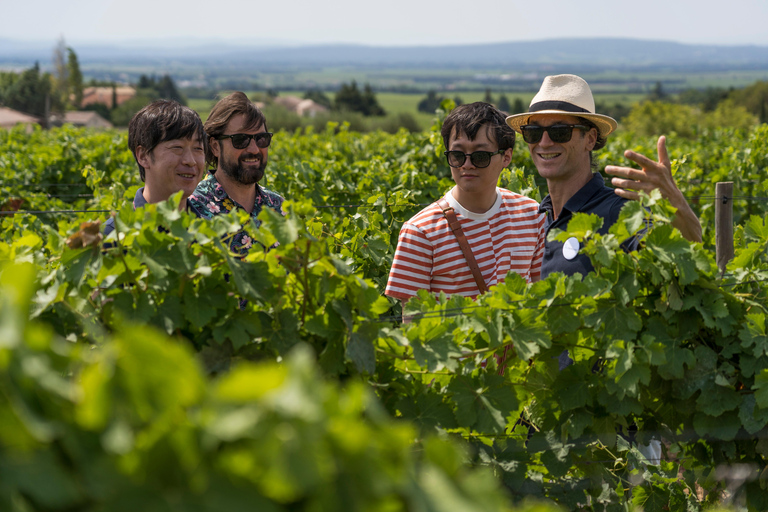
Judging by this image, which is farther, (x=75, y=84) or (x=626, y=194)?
(x=75, y=84)

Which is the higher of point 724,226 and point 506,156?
point 506,156

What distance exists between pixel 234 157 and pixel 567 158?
166cm

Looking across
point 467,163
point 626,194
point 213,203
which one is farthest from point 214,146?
point 626,194

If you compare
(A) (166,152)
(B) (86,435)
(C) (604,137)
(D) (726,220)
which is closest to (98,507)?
(B) (86,435)

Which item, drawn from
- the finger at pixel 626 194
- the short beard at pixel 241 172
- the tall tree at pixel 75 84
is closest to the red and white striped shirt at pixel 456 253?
the finger at pixel 626 194

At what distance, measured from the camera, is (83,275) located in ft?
5.97

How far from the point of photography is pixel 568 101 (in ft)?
10.9

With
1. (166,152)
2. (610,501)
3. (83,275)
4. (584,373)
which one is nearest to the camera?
(83,275)

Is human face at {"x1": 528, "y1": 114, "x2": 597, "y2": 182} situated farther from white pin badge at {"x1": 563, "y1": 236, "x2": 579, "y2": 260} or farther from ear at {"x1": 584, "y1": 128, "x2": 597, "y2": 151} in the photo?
white pin badge at {"x1": 563, "y1": 236, "x2": 579, "y2": 260}

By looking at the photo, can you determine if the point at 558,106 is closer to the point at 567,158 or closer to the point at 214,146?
the point at 567,158

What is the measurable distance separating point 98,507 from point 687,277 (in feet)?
6.14

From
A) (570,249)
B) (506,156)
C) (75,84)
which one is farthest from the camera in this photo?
(75,84)

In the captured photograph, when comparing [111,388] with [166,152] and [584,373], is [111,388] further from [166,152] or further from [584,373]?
[166,152]

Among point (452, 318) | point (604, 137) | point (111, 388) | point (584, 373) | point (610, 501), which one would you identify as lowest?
point (610, 501)
